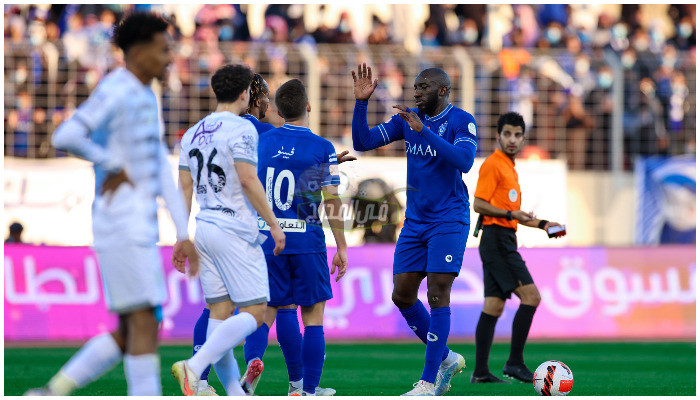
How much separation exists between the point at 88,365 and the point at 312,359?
2.44m

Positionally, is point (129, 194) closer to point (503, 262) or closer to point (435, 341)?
point (435, 341)

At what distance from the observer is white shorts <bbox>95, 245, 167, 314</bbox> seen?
5.11m

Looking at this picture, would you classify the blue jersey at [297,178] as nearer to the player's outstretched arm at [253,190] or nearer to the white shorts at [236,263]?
the white shorts at [236,263]

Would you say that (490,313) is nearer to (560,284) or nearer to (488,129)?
(560,284)

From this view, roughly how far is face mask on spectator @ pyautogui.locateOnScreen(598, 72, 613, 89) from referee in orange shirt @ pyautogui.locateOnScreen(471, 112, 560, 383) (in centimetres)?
872

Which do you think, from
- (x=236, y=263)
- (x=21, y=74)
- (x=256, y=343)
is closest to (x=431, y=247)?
(x=256, y=343)

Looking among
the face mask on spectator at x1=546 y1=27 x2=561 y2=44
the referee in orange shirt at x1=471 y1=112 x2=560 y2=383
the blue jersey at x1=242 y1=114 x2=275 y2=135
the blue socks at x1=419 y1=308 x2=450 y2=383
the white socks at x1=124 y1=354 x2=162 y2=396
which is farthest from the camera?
the face mask on spectator at x1=546 y1=27 x2=561 y2=44

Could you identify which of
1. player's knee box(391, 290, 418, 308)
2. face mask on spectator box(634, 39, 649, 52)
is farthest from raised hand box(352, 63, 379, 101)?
face mask on spectator box(634, 39, 649, 52)

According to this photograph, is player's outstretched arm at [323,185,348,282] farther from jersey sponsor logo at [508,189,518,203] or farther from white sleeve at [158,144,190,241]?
white sleeve at [158,144,190,241]

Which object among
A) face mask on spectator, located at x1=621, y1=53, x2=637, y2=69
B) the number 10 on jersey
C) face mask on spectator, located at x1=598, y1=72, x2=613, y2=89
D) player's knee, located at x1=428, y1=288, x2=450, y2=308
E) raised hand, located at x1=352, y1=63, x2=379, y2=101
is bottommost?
player's knee, located at x1=428, y1=288, x2=450, y2=308

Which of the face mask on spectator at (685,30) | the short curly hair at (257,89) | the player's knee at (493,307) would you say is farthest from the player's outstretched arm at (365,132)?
the face mask on spectator at (685,30)

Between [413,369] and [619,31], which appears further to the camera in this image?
[619,31]

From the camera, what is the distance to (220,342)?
623 centimetres

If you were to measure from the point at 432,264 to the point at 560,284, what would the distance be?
781cm
